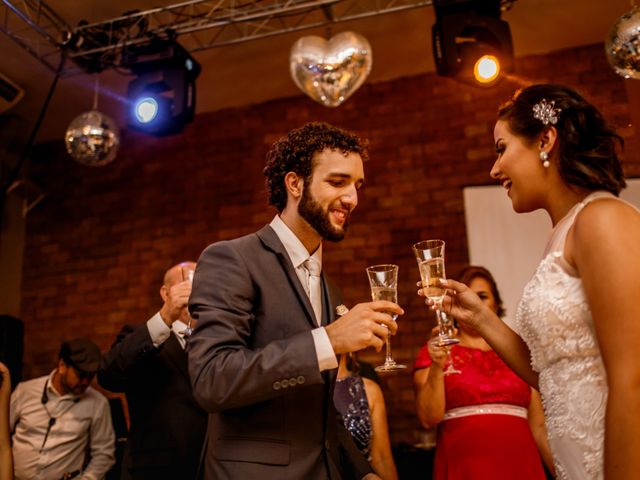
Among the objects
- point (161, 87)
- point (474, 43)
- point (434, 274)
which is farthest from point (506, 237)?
point (434, 274)

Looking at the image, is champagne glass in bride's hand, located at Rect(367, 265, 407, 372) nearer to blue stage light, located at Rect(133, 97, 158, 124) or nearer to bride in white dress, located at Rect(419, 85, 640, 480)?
bride in white dress, located at Rect(419, 85, 640, 480)

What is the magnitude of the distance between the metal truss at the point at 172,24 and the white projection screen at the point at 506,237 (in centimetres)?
159

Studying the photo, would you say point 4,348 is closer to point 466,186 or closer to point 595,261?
point 466,186

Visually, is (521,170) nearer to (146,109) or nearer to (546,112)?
(546,112)

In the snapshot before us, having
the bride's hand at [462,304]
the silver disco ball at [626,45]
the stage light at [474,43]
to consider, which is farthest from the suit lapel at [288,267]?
the stage light at [474,43]

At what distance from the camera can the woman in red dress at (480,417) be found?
2961 mm

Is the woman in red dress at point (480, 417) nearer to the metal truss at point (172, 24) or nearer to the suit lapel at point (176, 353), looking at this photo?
the suit lapel at point (176, 353)

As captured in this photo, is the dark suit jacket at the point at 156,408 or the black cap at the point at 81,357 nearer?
the dark suit jacket at the point at 156,408

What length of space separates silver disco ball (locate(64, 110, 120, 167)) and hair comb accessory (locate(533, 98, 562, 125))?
3446mm

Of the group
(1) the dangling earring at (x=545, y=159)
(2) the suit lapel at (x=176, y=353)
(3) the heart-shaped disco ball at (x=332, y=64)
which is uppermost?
(3) the heart-shaped disco ball at (x=332, y=64)

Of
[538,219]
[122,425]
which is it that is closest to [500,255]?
[538,219]

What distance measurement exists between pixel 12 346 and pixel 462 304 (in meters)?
4.26

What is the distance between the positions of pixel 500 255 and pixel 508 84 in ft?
4.50

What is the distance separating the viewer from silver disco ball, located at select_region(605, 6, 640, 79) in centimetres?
312
